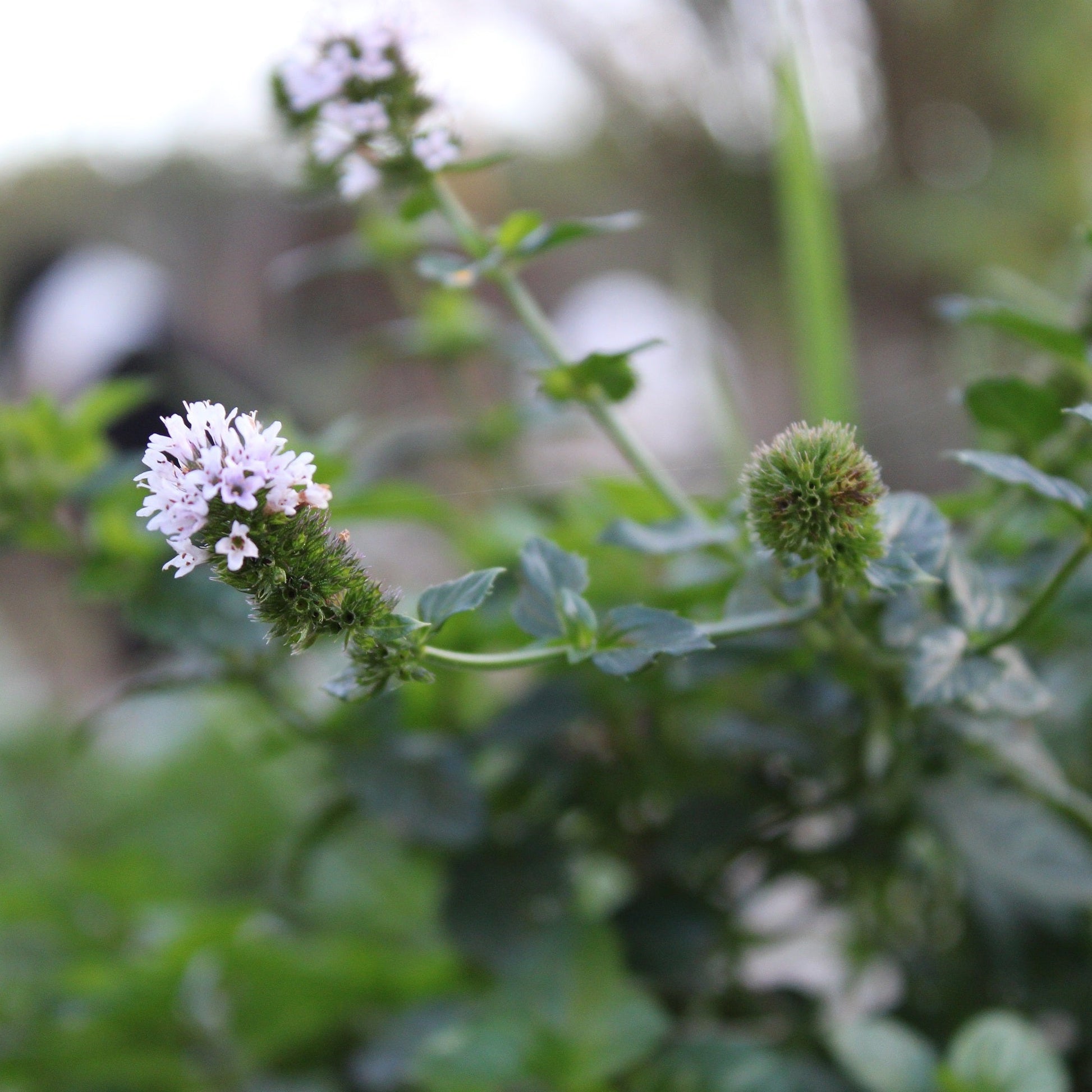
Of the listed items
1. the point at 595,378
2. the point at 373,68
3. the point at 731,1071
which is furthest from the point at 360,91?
the point at 731,1071

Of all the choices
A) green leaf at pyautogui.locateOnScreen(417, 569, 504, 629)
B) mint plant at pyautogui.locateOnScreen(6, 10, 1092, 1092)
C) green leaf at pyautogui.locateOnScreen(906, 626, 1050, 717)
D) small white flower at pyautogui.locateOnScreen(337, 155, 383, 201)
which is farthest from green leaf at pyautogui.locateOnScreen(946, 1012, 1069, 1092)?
small white flower at pyautogui.locateOnScreen(337, 155, 383, 201)

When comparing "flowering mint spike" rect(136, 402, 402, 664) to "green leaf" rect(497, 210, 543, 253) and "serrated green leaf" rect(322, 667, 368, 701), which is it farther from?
"green leaf" rect(497, 210, 543, 253)

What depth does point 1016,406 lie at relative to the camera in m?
0.32

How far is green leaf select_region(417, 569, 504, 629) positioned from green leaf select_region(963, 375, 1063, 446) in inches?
6.9

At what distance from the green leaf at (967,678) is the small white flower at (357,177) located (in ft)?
0.71

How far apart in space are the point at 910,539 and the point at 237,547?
0.16 metres

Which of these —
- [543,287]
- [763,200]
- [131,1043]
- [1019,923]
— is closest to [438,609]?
[1019,923]

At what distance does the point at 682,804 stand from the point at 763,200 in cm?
295

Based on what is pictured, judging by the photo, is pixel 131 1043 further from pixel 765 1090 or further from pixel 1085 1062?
pixel 1085 1062

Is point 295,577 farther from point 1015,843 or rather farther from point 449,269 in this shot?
point 1015,843

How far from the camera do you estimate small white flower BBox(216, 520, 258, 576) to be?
7.9 inches

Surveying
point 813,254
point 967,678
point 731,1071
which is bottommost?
point 731,1071

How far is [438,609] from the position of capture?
0.23 meters

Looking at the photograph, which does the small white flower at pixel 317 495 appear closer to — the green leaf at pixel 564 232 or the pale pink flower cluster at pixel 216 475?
the pale pink flower cluster at pixel 216 475
